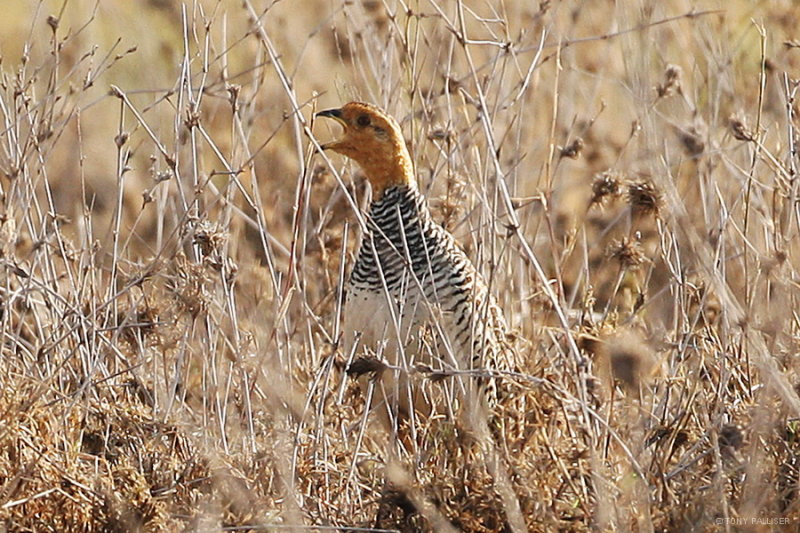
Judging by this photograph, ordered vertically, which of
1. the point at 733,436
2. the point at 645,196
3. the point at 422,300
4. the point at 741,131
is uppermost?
the point at 741,131

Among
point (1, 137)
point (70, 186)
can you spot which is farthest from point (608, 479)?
point (70, 186)

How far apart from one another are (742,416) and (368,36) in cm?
206

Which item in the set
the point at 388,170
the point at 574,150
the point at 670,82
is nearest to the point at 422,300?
the point at 388,170

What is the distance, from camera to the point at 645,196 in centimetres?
292

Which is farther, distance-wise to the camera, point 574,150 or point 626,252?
point 574,150

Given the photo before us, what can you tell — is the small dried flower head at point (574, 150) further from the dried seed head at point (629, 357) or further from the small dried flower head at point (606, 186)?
the dried seed head at point (629, 357)

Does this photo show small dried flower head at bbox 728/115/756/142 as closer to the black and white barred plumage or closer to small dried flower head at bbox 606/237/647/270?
small dried flower head at bbox 606/237/647/270

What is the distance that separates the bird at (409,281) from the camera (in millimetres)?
3770

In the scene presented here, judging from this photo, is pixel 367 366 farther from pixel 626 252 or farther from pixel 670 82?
pixel 670 82

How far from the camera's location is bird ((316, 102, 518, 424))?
377 cm

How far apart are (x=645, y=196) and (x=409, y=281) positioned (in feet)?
3.38

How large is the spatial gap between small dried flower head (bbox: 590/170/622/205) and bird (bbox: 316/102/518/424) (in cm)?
55

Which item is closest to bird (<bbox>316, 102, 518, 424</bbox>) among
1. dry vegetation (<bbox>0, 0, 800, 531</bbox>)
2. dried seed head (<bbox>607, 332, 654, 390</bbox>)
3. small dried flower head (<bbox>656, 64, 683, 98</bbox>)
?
dry vegetation (<bbox>0, 0, 800, 531</bbox>)

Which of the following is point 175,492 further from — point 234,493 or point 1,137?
point 1,137
